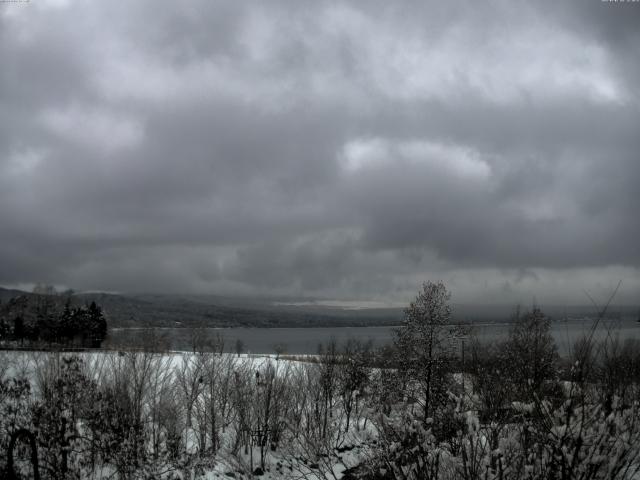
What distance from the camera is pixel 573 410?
7.14m

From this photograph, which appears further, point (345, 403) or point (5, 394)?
point (345, 403)

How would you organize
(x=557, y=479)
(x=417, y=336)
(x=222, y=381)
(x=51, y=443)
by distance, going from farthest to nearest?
(x=417, y=336) < (x=222, y=381) < (x=51, y=443) < (x=557, y=479)

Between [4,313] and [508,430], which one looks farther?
[4,313]

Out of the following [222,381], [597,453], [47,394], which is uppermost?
[597,453]

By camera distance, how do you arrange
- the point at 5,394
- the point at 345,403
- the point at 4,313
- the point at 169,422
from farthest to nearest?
the point at 4,313 → the point at 345,403 → the point at 169,422 → the point at 5,394

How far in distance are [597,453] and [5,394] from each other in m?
23.1

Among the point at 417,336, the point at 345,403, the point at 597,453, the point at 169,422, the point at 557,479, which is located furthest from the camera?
the point at 345,403

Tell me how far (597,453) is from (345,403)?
42.2 meters

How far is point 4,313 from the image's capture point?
123m

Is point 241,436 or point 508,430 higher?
point 508,430

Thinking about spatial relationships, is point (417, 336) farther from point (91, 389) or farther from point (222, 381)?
point (91, 389)

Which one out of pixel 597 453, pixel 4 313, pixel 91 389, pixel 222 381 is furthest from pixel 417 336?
pixel 4 313

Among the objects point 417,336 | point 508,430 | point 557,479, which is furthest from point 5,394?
point 417,336

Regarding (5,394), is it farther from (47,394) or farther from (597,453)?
(597,453)
